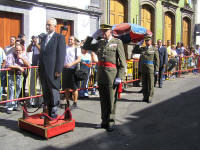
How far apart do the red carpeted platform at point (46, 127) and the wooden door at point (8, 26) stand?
5850mm

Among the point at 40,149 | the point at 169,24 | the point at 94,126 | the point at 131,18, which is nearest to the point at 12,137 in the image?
the point at 40,149

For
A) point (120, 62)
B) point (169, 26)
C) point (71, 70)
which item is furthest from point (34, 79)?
point (169, 26)

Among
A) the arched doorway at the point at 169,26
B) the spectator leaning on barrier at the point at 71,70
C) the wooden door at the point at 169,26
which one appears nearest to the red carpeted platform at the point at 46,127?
the spectator leaning on barrier at the point at 71,70

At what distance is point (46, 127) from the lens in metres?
4.48

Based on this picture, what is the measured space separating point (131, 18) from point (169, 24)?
6.23 meters

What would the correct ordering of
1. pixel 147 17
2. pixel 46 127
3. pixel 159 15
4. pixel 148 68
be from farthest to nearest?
pixel 159 15 → pixel 147 17 → pixel 148 68 → pixel 46 127

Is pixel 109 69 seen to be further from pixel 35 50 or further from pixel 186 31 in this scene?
pixel 186 31

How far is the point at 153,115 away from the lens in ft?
20.1

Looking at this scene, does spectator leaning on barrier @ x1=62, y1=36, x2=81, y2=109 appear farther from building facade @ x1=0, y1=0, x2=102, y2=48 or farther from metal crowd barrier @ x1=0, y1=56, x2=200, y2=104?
building facade @ x1=0, y1=0, x2=102, y2=48

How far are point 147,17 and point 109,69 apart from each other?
45.7ft

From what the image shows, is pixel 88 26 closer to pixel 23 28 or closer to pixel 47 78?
pixel 23 28

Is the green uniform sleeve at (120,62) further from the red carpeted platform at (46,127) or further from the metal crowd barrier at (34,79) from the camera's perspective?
the metal crowd barrier at (34,79)

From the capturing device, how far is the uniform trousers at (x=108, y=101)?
4.97 m

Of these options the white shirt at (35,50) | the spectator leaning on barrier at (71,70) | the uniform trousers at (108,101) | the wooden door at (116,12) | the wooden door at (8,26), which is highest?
the wooden door at (116,12)
